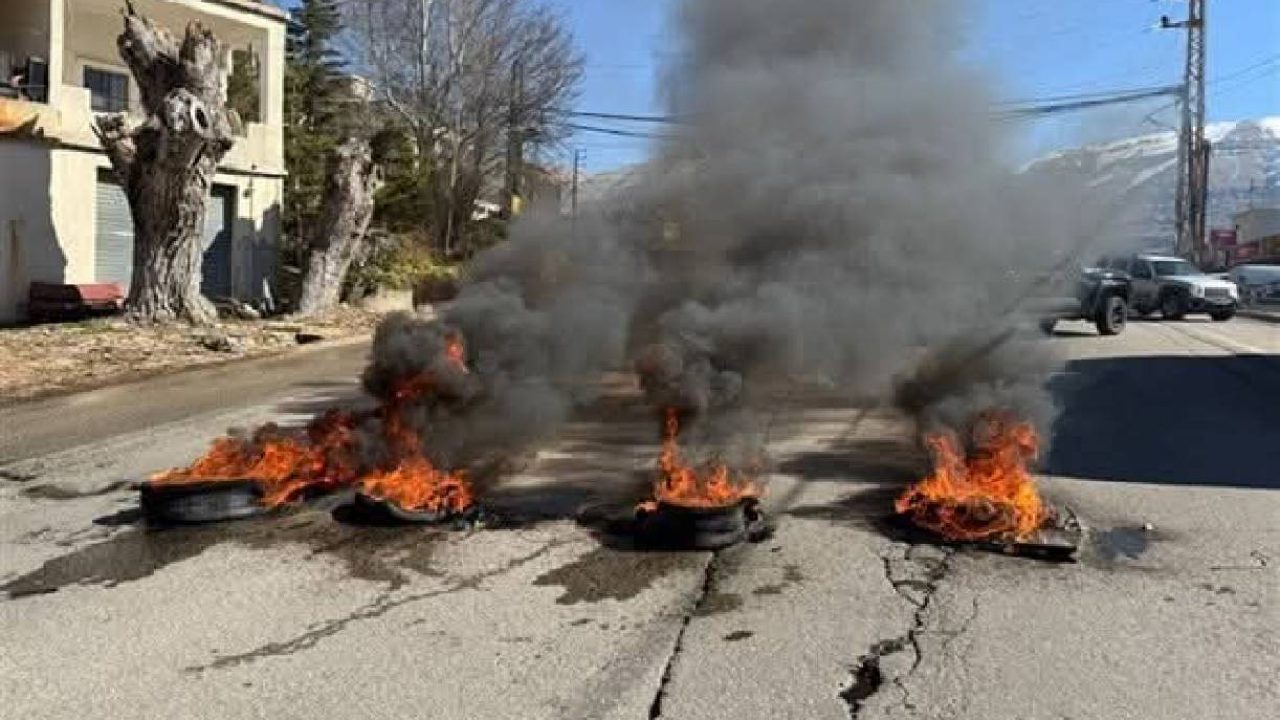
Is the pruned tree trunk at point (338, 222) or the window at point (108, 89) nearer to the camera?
the pruned tree trunk at point (338, 222)

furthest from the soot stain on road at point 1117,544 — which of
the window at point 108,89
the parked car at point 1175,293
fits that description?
the window at point 108,89

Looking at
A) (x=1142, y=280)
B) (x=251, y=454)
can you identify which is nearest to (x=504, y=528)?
(x=251, y=454)

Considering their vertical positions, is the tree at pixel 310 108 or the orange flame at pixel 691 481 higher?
the tree at pixel 310 108

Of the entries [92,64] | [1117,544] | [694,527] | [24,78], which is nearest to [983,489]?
[1117,544]

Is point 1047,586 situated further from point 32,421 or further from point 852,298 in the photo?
point 32,421

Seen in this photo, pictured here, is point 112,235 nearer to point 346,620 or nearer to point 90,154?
point 90,154

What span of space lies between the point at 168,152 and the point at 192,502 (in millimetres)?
12720

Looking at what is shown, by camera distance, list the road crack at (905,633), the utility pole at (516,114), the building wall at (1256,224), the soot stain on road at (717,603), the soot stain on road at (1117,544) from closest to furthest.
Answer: the road crack at (905,633) < the soot stain on road at (717,603) < the soot stain on road at (1117,544) < the utility pole at (516,114) < the building wall at (1256,224)

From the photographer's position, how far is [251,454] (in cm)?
671

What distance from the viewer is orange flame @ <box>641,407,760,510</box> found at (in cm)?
603

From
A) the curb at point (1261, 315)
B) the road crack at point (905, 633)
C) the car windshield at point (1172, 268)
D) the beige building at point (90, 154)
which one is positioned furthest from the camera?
the curb at point (1261, 315)

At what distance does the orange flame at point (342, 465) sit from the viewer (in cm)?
636

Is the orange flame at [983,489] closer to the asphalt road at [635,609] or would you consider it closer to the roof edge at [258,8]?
the asphalt road at [635,609]

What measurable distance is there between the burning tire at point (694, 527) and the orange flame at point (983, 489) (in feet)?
3.58
